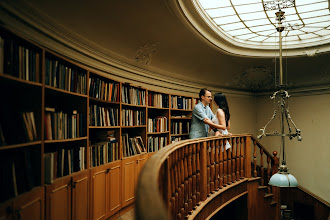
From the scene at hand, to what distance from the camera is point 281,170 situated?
9.36 feet

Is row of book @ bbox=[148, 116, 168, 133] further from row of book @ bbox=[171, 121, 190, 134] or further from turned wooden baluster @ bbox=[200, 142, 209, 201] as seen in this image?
turned wooden baluster @ bbox=[200, 142, 209, 201]

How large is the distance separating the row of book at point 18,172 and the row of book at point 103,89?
1220 millimetres

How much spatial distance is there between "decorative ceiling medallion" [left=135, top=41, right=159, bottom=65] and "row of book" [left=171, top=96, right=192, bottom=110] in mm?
1046

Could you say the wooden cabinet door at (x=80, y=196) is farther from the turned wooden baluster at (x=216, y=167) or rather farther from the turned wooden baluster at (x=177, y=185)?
the turned wooden baluster at (x=216, y=167)

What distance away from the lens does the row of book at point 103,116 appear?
3.00 m

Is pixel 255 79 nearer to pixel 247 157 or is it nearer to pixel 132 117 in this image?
pixel 247 157

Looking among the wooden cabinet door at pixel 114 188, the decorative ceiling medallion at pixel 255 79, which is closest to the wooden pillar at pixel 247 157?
the wooden cabinet door at pixel 114 188

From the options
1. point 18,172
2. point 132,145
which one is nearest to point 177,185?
point 18,172

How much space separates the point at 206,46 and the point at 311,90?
4.74 m

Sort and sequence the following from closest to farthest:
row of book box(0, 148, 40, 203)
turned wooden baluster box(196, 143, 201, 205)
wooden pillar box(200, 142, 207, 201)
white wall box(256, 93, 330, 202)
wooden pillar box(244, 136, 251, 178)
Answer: row of book box(0, 148, 40, 203)
turned wooden baluster box(196, 143, 201, 205)
wooden pillar box(200, 142, 207, 201)
wooden pillar box(244, 136, 251, 178)
white wall box(256, 93, 330, 202)

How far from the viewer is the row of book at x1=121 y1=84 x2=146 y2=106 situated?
3.80 metres

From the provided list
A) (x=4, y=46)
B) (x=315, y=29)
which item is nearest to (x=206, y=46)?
(x=315, y=29)

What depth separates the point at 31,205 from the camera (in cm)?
181

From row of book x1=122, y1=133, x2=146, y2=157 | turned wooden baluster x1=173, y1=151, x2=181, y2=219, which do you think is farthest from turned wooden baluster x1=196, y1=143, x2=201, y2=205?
row of book x1=122, y1=133, x2=146, y2=157
